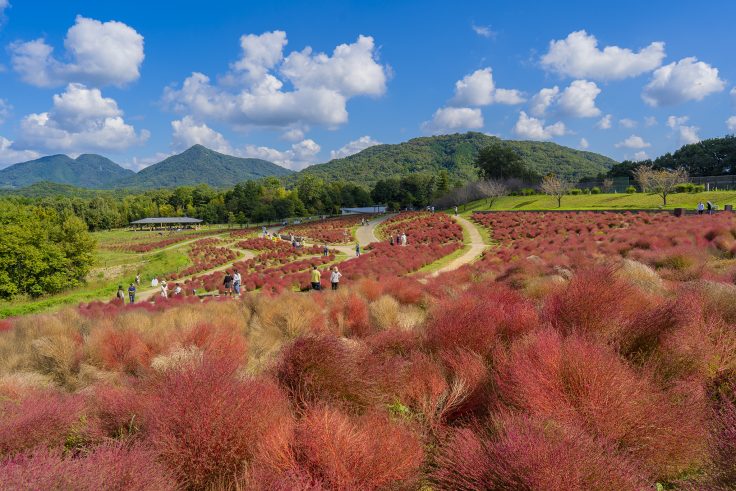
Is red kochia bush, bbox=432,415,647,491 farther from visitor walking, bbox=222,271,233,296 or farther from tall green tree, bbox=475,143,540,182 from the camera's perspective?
tall green tree, bbox=475,143,540,182

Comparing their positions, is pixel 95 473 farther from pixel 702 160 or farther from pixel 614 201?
pixel 702 160

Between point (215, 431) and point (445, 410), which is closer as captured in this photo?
point (215, 431)

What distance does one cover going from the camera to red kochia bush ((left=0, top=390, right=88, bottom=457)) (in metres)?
3.93

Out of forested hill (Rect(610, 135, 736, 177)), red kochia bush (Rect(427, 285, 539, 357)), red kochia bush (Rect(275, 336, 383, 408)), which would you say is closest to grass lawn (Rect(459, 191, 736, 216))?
forested hill (Rect(610, 135, 736, 177))

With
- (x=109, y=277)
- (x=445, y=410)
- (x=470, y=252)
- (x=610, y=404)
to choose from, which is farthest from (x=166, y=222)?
(x=610, y=404)

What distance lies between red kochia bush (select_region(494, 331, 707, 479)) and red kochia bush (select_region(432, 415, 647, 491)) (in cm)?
33

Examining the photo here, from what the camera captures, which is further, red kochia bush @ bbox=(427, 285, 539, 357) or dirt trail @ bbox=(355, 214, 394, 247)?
dirt trail @ bbox=(355, 214, 394, 247)

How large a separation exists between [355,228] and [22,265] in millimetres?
40754

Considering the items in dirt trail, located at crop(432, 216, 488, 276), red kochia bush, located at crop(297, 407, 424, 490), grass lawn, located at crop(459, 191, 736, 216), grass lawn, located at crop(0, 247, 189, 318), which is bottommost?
grass lawn, located at crop(0, 247, 189, 318)

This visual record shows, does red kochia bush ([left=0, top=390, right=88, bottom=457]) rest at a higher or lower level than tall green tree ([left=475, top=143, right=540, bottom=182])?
lower

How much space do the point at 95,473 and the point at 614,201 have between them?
199 ft

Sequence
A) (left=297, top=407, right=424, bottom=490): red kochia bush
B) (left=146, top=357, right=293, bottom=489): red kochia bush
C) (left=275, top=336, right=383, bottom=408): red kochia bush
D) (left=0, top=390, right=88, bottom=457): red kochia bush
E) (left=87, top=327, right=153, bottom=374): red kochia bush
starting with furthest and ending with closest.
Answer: (left=87, top=327, right=153, bottom=374): red kochia bush
(left=275, top=336, right=383, bottom=408): red kochia bush
(left=0, top=390, right=88, bottom=457): red kochia bush
(left=146, top=357, right=293, bottom=489): red kochia bush
(left=297, top=407, right=424, bottom=490): red kochia bush

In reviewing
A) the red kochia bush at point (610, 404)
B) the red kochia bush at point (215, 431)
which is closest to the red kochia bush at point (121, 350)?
the red kochia bush at point (215, 431)

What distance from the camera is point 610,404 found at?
3.35 metres
